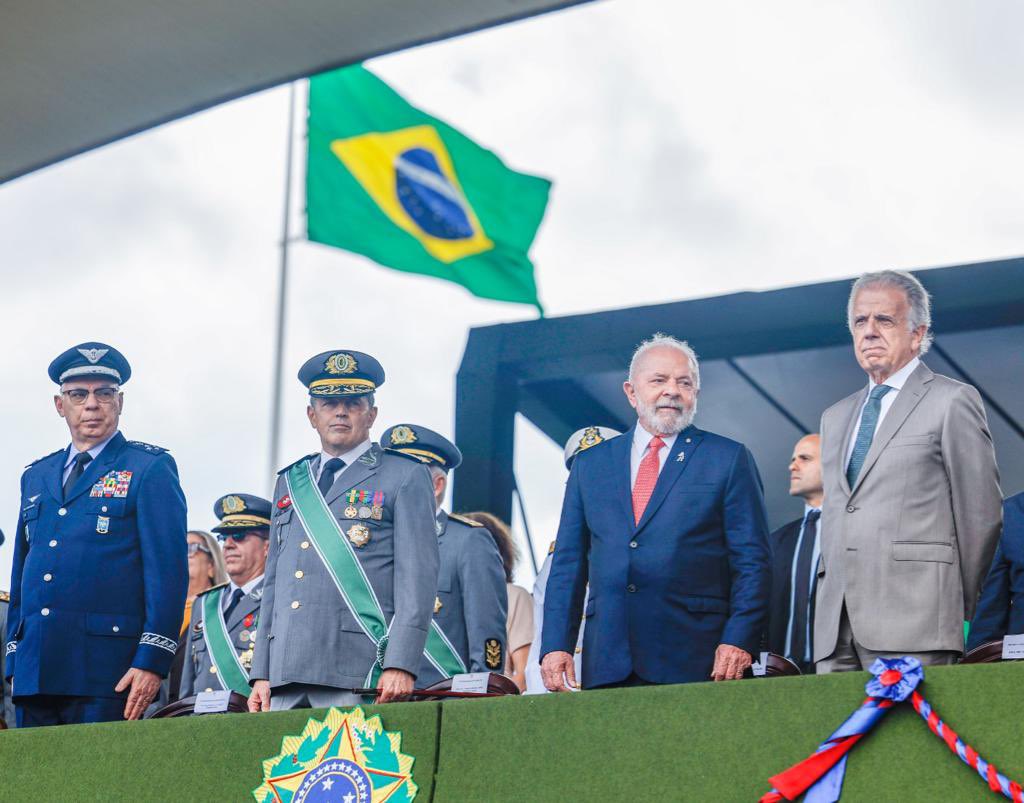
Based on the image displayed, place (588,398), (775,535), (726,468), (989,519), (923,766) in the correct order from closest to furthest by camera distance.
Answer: (923,766)
(989,519)
(726,468)
(775,535)
(588,398)

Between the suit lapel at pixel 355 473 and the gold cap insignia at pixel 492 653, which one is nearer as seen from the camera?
the suit lapel at pixel 355 473

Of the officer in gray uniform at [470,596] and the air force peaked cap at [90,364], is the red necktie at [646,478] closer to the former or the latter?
the officer in gray uniform at [470,596]

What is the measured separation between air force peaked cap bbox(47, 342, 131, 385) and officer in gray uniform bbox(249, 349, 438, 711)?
0.59 m

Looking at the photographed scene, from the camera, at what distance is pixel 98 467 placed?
393 centimetres

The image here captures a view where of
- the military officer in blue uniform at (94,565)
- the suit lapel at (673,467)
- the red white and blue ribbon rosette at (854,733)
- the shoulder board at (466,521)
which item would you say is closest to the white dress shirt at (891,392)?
the suit lapel at (673,467)

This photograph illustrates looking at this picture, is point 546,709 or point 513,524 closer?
point 546,709

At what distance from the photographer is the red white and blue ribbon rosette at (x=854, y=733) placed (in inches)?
96.3

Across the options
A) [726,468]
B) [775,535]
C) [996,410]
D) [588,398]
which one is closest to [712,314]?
[588,398]

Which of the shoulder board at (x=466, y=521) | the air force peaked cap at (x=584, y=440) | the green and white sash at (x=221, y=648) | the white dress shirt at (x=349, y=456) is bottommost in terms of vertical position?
the green and white sash at (x=221, y=648)

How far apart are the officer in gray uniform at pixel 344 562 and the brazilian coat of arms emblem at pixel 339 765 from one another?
252 millimetres

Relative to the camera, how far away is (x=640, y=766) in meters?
2.67

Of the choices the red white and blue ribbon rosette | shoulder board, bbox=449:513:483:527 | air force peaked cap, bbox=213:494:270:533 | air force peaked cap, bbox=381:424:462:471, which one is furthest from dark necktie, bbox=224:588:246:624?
the red white and blue ribbon rosette

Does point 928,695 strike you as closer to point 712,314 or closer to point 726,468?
point 726,468

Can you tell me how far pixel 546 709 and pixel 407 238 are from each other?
18.8 ft
